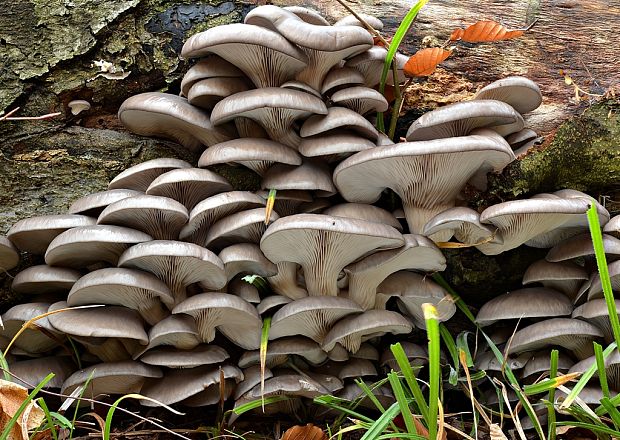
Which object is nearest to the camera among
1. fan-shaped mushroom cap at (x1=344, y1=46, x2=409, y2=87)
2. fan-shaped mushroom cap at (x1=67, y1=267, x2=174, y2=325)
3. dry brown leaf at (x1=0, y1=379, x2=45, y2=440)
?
dry brown leaf at (x1=0, y1=379, x2=45, y2=440)

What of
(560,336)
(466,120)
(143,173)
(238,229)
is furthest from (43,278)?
(560,336)

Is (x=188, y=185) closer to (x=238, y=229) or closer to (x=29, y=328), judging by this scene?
(x=238, y=229)

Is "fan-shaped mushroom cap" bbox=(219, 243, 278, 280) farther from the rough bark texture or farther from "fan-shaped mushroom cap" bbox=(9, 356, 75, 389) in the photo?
"fan-shaped mushroom cap" bbox=(9, 356, 75, 389)

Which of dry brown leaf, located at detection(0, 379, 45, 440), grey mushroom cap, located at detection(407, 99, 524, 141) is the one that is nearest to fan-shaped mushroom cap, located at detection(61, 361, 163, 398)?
dry brown leaf, located at detection(0, 379, 45, 440)

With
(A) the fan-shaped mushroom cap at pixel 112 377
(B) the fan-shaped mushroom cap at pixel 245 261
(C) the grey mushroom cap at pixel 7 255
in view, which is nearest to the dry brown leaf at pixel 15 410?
(A) the fan-shaped mushroom cap at pixel 112 377

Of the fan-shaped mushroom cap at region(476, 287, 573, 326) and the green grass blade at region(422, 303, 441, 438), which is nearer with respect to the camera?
the green grass blade at region(422, 303, 441, 438)

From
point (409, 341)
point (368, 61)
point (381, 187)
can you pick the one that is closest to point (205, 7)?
point (368, 61)

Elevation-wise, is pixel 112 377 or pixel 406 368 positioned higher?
pixel 406 368

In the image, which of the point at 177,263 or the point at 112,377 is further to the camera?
the point at 112,377
